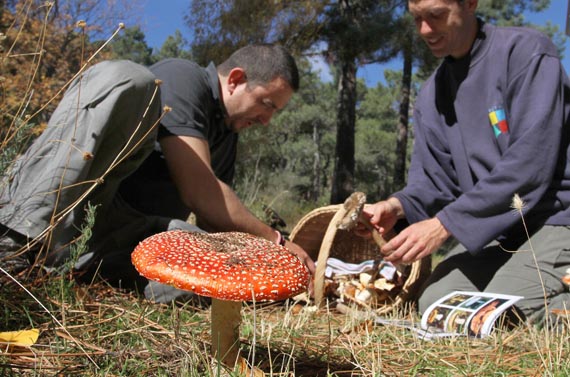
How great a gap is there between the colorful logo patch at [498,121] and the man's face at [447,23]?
0.39 m

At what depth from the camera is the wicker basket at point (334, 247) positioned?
219cm

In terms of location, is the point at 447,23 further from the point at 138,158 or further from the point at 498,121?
the point at 138,158

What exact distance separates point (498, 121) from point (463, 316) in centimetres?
97

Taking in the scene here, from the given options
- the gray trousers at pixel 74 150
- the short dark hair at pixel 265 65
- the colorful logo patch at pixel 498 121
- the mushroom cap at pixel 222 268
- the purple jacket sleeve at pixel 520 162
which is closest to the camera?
the mushroom cap at pixel 222 268

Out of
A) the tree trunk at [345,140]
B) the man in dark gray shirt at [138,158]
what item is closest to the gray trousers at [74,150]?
the man in dark gray shirt at [138,158]

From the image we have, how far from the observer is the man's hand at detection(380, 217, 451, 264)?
220 cm

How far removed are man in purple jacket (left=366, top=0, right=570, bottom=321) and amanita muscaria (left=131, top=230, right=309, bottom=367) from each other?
1.20 meters

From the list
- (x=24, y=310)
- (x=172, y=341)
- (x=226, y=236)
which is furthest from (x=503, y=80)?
(x=24, y=310)

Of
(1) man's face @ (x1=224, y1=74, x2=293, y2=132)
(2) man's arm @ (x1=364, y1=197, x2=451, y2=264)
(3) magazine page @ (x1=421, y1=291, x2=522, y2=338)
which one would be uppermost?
(1) man's face @ (x1=224, y1=74, x2=293, y2=132)

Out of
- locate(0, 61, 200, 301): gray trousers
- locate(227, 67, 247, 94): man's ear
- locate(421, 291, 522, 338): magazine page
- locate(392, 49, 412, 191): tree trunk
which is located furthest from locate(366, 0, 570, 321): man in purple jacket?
locate(392, 49, 412, 191): tree trunk

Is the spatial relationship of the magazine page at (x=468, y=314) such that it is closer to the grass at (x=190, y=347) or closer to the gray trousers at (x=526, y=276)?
the grass at (x=190, y=347)

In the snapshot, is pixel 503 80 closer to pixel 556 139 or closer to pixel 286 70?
pixel 556 139

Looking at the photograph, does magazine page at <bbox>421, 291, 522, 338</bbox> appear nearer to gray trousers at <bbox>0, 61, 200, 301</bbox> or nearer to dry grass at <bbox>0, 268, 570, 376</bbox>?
dry grass at <bbox>0, 268, 570, 376</bbox>

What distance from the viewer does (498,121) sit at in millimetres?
2336
